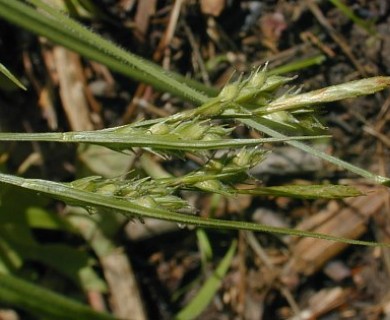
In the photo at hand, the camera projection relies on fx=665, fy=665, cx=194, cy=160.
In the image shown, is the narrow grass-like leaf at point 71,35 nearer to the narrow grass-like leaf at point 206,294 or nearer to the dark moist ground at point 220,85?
the dark moist ground at point 220,85

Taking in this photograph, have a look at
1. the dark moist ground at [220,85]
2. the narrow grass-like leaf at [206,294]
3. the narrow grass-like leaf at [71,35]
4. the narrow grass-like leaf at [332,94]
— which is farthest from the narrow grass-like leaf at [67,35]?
the narrow grass-like leaf at [206,294]

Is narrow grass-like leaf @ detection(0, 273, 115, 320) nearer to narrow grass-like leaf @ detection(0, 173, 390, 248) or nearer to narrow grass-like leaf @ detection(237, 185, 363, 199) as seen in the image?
narrow grass-like leaf @ detection(0, 173, 390, 248)

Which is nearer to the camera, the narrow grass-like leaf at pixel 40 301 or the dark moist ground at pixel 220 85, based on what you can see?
the narrow grass-like leaf at pixel 40 301

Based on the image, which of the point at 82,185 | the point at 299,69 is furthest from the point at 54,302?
the point at 299,69

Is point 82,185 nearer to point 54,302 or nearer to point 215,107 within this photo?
point 215,107

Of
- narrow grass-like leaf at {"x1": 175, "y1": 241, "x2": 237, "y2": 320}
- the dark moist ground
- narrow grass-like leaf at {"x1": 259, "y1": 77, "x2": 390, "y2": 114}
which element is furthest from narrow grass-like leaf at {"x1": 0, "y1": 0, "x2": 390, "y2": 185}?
narrow grass-like leaf at {"x1": 175, "y1": 241, "x2": 237, "y2": 320}
